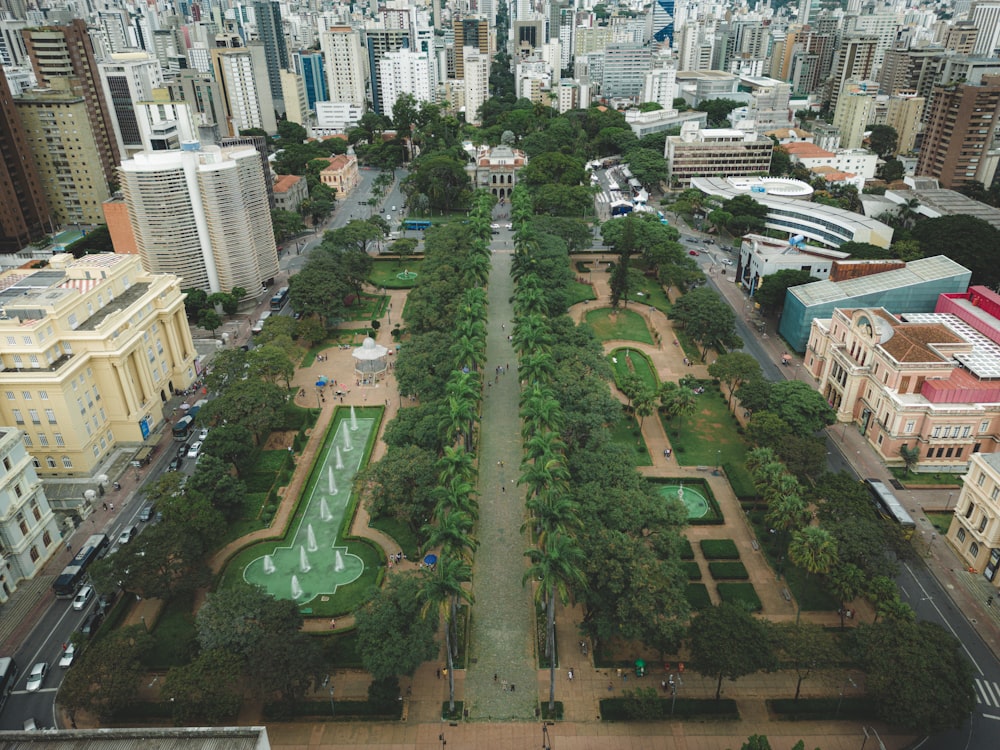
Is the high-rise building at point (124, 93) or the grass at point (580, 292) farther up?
the high-rise building at point (124, 93)

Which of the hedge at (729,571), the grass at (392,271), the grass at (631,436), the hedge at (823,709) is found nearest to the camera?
the hedge at (823,709)

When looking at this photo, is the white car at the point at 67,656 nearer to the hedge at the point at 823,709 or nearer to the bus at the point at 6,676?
the bus at the point at 6,676

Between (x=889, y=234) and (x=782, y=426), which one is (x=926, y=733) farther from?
(x=889, y=234)

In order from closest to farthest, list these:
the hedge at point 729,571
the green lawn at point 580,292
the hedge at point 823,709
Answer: the hedge at point 823,709 < the hedge at point 729,571 < the green lawn at point 580,292

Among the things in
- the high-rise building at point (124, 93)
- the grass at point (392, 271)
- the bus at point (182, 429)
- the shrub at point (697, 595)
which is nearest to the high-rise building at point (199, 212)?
the grass at point (392, 271)

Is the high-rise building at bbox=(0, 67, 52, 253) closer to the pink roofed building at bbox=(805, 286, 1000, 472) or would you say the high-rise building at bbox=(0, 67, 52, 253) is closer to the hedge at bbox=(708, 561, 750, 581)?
the hedge at bbox=(708, 561, 750, 581)

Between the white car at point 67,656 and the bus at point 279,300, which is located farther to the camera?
→ the bus at point 279,300

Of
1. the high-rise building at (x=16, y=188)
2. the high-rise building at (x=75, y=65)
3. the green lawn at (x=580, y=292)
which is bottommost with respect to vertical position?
the green lawn at (x=580, y=292)

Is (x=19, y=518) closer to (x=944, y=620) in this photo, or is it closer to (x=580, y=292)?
(x=944, y=620)
